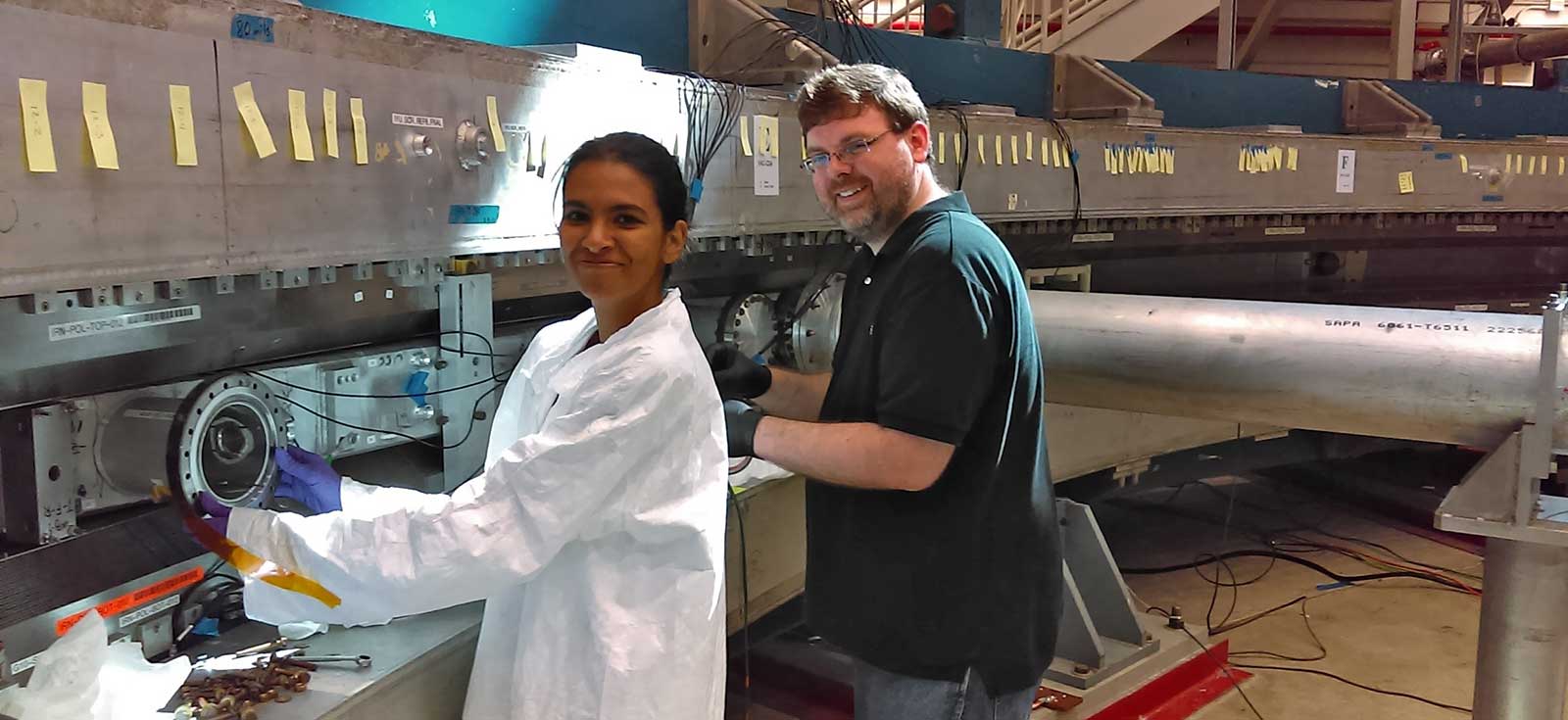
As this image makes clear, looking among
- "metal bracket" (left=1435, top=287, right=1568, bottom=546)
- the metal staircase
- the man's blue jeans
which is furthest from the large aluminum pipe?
the metal staircase

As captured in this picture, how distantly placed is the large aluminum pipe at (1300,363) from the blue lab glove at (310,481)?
3.73 feet

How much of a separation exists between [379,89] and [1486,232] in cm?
305

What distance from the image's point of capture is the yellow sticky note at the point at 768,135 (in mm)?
1585

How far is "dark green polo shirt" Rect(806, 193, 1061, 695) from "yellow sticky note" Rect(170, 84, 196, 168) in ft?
2.02

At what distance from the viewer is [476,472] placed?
1336 millimetres

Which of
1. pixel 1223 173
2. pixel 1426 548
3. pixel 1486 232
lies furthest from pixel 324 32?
pixel 1426 548

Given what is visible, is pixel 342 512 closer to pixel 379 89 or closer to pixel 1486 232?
pixel 379 89

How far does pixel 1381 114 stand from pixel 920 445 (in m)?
2.45

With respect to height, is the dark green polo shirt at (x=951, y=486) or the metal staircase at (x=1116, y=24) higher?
the metal staircase at (x=1116, y=24)

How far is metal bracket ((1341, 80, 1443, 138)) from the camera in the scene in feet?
9.28

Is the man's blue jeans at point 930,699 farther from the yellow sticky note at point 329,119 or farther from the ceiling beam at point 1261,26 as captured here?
the ceiling beam at point 1261,26

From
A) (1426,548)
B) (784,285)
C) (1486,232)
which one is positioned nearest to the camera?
(784,285)

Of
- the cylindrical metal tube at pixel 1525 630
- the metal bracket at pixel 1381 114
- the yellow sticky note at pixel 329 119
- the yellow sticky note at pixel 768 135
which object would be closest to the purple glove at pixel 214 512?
the yellow sticky note at pixel 329 119

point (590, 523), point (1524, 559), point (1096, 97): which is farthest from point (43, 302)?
point (1096, 97)
